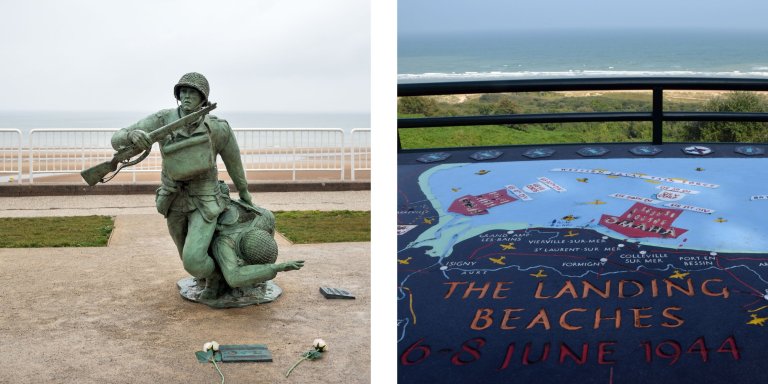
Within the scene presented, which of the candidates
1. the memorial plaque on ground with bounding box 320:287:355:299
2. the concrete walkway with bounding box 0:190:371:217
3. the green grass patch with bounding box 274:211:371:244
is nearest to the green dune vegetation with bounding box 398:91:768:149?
the green grass patch with bounding box 274:211:371:244

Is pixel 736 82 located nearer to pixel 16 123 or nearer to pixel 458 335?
pixel 458 335

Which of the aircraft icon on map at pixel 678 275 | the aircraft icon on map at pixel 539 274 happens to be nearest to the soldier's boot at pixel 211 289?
the aircraft icon on map at pixel 539 274

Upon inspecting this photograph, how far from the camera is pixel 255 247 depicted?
140 inches

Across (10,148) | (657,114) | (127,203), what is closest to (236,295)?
(657,114)

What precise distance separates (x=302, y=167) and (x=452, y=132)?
2279 mm

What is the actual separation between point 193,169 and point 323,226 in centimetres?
221

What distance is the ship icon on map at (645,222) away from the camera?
102 inches

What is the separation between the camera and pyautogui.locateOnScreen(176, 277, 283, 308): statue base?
141 inches

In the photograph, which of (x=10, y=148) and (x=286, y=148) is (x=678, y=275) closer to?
(x=286, y=148)

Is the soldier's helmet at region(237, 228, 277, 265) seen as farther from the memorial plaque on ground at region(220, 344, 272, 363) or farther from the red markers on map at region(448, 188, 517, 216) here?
the red markers on map at region(448, 188, 517, 216)

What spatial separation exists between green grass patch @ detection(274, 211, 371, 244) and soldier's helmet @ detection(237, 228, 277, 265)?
4.64ft

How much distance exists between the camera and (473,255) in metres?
2.41

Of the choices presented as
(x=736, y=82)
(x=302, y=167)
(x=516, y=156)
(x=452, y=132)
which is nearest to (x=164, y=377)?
(x=516, y=156)

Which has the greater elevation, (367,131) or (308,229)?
(367,131)
